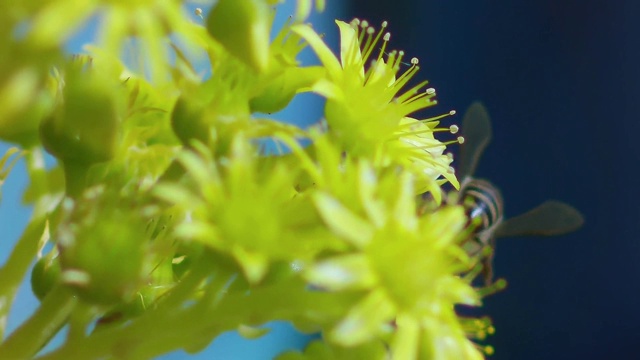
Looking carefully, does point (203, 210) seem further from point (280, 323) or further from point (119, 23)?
point (280, 323)

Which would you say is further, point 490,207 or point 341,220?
point 490,207

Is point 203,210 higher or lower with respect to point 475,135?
higher

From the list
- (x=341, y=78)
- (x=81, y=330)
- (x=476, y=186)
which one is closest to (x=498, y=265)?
(x=476, y=186)

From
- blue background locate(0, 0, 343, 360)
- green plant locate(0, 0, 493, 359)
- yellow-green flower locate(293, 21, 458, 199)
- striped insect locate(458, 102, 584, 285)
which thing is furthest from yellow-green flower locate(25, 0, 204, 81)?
striped insect locate(458, 102, 584, 285)

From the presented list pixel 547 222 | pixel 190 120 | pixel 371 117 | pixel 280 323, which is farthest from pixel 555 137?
pixel 190 120

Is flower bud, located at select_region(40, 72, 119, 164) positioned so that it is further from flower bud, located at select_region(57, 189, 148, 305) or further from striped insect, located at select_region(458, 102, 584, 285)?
striped insect, located at select_region(458, 102, 584, 285)

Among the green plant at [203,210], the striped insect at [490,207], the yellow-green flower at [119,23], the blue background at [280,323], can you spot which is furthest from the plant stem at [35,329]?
the striped insect at [490,207]

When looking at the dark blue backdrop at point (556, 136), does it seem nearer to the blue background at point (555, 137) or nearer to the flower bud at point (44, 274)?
the blue background at point (555, 137)
